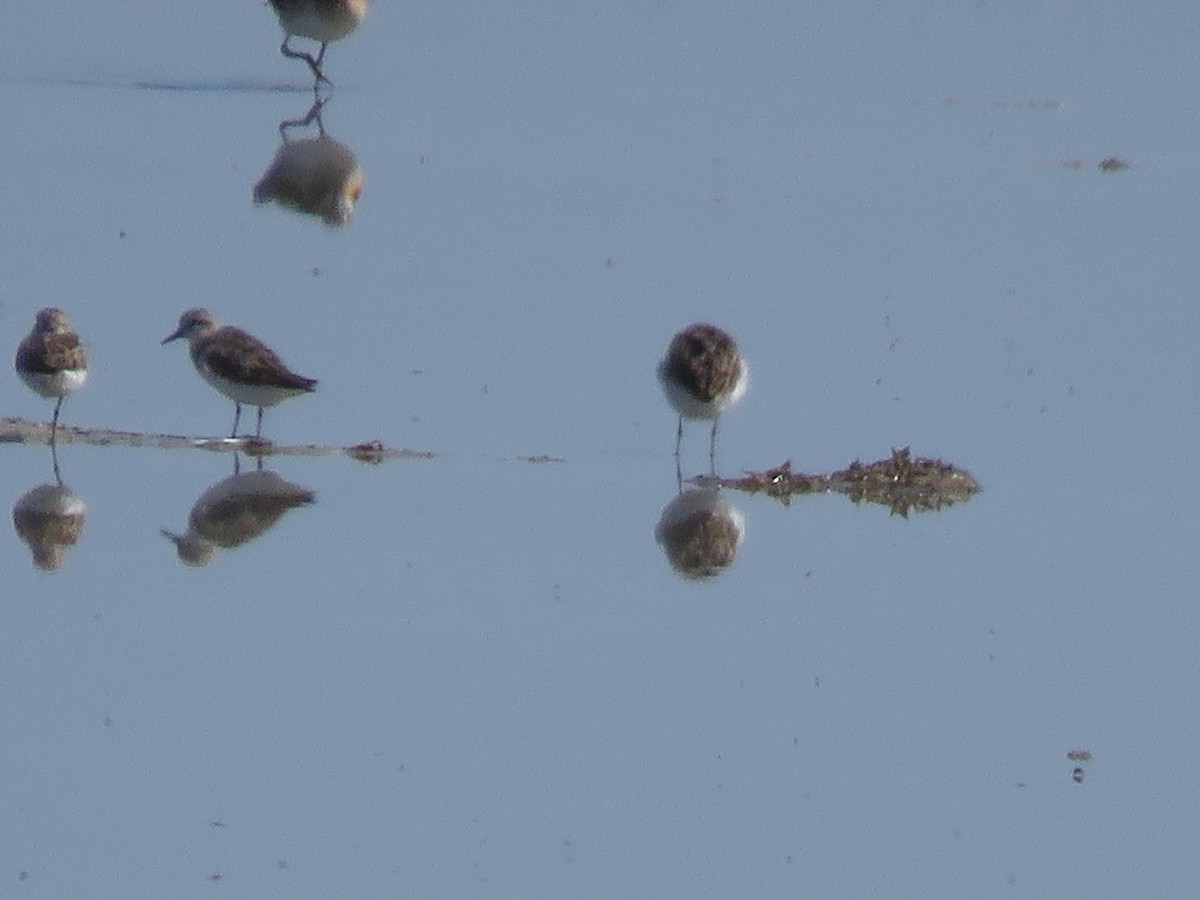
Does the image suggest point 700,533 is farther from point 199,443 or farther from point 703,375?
point 199,443

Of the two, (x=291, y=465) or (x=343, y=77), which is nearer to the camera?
(x=291, y=465)

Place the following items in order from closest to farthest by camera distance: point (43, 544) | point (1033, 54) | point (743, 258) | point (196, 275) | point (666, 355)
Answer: point (43, 544), point (666, 355), point (196, 275), point (743, 258), point (1033, 54)

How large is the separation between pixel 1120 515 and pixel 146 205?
23.7 feet

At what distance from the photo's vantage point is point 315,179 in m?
18.6

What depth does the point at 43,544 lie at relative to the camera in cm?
1209

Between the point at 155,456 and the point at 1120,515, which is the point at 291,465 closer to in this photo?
the point at 155,456

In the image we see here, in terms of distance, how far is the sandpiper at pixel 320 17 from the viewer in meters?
21.0

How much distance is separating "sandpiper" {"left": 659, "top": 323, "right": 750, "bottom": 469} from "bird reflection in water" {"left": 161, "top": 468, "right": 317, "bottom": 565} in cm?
188

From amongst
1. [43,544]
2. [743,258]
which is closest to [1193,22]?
[743,258]

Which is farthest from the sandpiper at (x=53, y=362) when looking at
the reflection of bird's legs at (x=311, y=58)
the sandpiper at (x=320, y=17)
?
the reflection of bird's legs at (x=311, y=58)

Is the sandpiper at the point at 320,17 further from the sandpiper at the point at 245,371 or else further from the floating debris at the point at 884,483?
the floating debris at the point at 884,483

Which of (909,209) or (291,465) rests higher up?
(909,209)

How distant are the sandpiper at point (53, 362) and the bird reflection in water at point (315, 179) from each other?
4094 millimetres

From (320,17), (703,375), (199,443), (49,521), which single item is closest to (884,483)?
(703,375)
